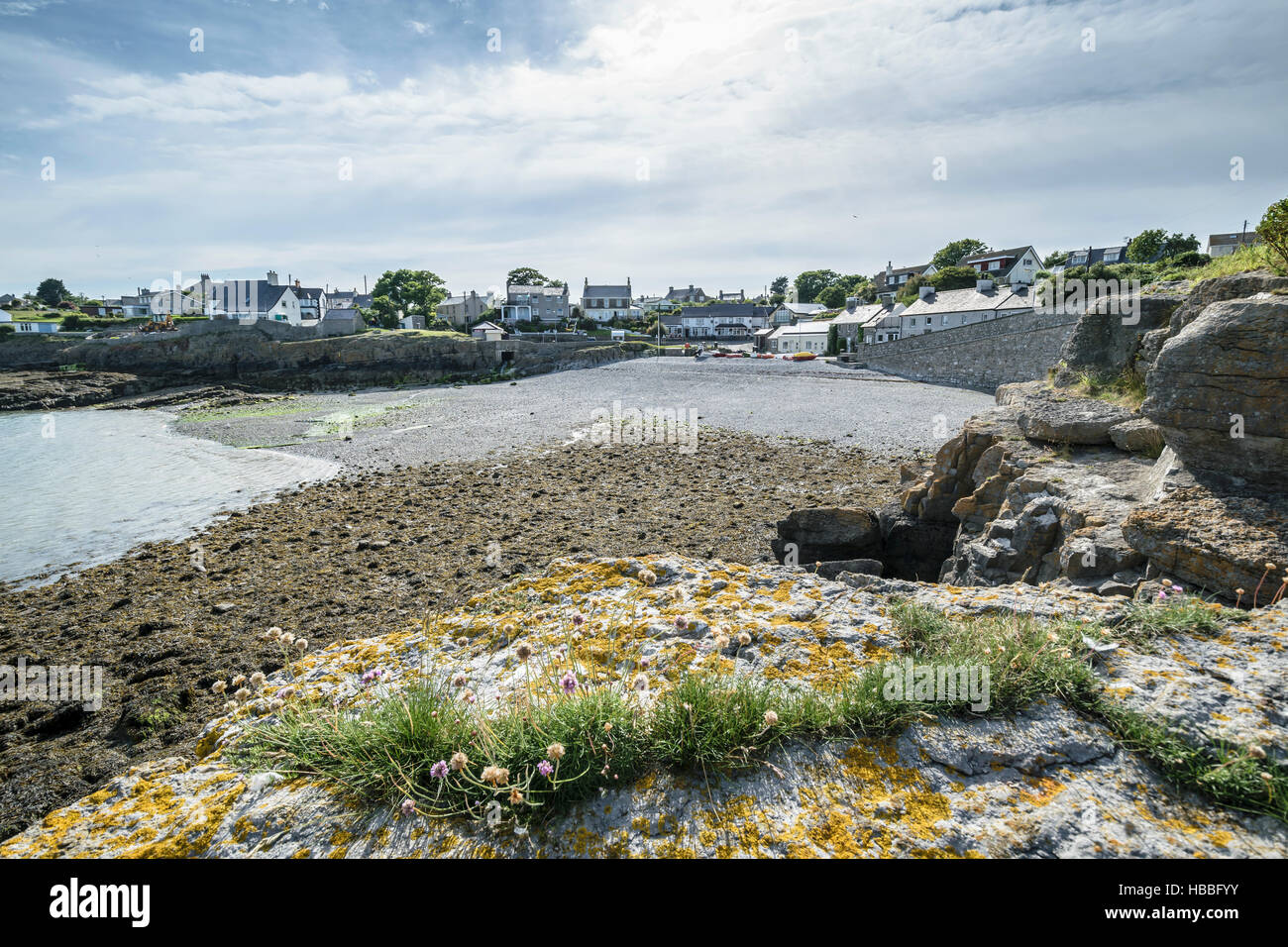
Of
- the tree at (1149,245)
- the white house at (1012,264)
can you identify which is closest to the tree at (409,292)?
the white house at (1012,264)

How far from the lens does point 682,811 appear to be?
2.65 metres

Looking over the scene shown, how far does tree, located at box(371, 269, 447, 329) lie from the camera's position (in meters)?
98.7

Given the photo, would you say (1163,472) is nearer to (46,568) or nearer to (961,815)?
(961,815)

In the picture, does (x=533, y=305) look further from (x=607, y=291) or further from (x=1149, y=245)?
(x=1149, y=245)

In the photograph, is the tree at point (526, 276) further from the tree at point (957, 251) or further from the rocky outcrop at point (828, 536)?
the rocky outcrop at point (828, 536)

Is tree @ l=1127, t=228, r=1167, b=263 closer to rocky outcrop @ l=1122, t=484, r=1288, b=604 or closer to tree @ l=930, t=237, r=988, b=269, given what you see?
tree @ l=930, t=237, r=988, b=269

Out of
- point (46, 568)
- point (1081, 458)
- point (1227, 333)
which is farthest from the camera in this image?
point (46, 568)

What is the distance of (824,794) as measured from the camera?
8.99ft

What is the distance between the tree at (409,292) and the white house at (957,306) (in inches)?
2823

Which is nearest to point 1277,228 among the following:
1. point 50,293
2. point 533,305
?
point 533,305

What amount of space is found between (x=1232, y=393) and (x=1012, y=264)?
93.4 m

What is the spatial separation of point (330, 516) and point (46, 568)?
16.7ft

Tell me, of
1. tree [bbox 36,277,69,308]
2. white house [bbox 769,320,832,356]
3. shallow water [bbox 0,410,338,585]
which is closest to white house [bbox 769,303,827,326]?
white house [bbox 769,320,832,356]
